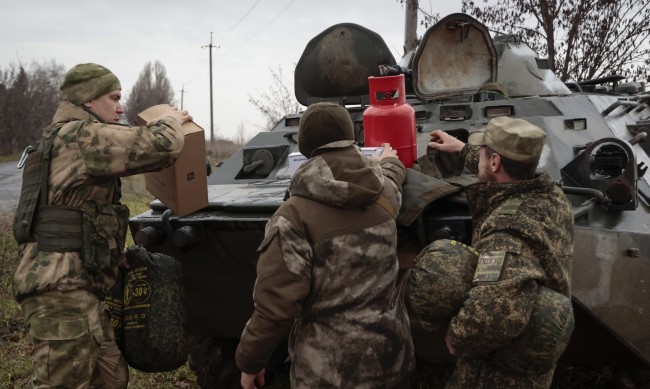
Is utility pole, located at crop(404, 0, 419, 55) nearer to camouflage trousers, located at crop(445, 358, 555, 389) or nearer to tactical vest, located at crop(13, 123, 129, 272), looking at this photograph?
tactical vest, located at crop(13, 123, 129, 272)

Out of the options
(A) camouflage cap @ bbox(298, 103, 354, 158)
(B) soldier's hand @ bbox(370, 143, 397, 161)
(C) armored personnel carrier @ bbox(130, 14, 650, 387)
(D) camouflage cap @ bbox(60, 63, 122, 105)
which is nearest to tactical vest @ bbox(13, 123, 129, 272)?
(D) camouflage cap @ bbox(60, 63, 122, 105)

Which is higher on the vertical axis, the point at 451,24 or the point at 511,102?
the point at 451,24

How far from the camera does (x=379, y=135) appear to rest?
410 cm

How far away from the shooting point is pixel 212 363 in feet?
16.5

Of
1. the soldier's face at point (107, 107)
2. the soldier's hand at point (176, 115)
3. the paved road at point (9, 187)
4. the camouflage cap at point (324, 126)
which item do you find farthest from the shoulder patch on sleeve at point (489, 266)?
the paved road at point (9, 187)

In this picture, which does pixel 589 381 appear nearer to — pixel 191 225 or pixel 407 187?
pixel 407 187

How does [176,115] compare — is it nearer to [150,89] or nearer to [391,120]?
[391,120]

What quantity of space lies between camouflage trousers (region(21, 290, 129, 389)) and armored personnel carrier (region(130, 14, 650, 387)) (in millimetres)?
707

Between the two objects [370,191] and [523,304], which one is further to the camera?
[370,191]

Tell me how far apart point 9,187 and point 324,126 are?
17.1m

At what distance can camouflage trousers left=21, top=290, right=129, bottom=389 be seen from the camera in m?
3.37

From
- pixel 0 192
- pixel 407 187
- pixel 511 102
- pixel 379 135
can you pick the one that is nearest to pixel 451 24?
pixel 511 102

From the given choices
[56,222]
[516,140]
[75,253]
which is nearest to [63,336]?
[75,253]

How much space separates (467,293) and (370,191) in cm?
49
